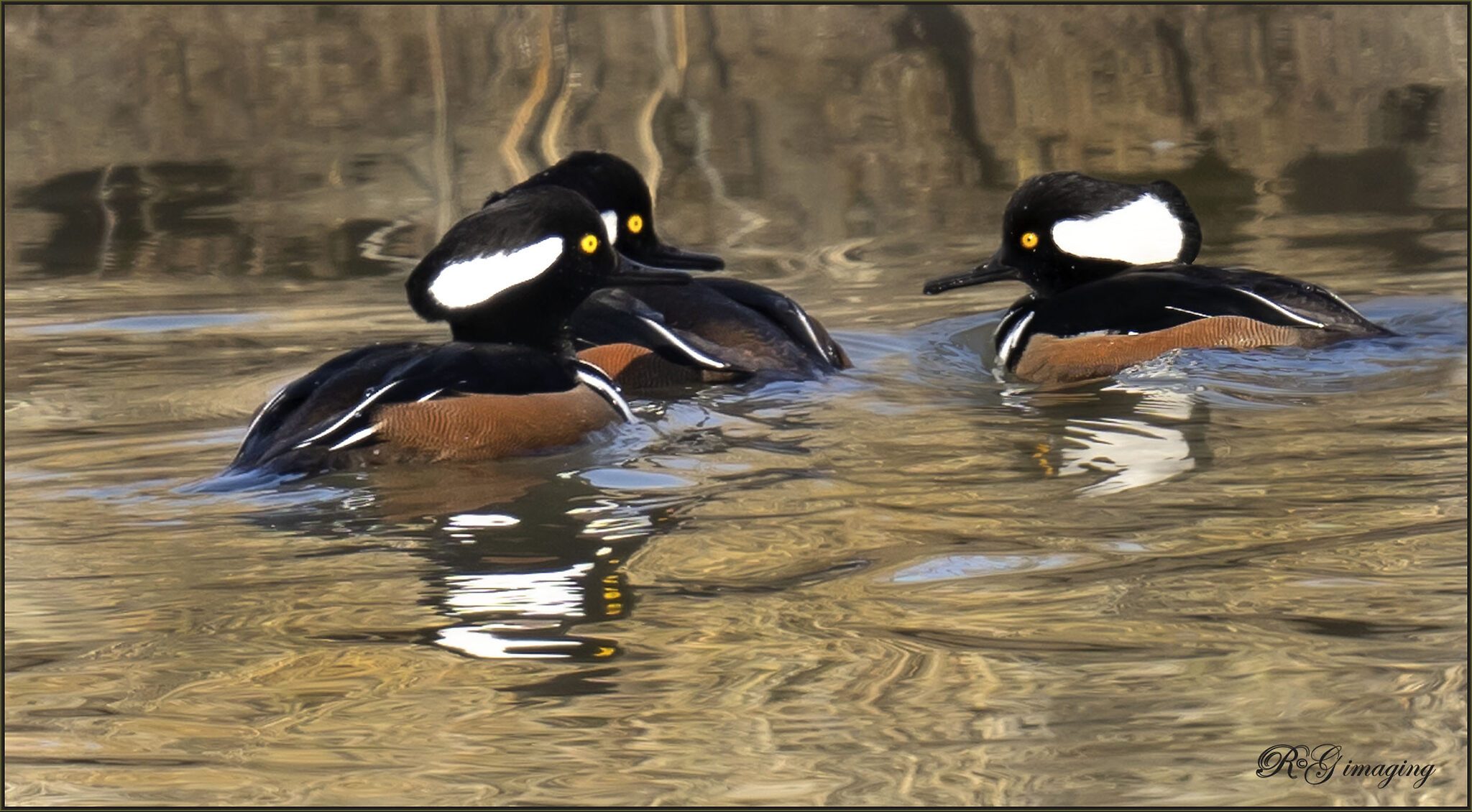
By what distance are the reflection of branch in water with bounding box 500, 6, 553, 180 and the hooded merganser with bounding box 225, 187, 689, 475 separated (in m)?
5.09

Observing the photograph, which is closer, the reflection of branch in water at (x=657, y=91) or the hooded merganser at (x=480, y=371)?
the hooded merganser at (x=480, y=371)

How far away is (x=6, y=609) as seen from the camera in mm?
4680

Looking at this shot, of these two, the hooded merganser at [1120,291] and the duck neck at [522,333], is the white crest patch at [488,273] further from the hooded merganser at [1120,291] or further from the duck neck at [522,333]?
the hooded merganser at [1120,291]

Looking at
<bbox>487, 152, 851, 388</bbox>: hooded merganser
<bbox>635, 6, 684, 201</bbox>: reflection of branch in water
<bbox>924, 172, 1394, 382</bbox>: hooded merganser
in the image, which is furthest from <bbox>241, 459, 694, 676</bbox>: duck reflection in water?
<bbox>635, 6, 684, 201</bbox>: reflection of branch in water

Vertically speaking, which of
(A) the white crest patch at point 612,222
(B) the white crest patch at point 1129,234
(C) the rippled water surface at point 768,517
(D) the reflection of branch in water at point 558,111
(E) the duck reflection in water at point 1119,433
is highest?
(D) the reflection of branch in water at point 558,111

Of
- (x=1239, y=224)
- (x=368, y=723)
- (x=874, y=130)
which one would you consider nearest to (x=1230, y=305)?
(x=1239, y=224)

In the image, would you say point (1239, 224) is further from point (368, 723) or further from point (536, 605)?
point (368, 723)

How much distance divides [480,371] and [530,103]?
294 inches

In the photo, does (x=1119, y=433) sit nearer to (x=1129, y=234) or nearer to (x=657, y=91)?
(x=1129, y=234)

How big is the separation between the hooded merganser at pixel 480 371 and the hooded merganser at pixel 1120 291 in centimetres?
158

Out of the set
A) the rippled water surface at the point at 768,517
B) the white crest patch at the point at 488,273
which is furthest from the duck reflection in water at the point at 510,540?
the white crest patch at the point at 488,273

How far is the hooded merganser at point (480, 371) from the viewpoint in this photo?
18.7 ft

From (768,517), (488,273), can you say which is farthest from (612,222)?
(768,517)

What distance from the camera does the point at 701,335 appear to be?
24.3 ft
